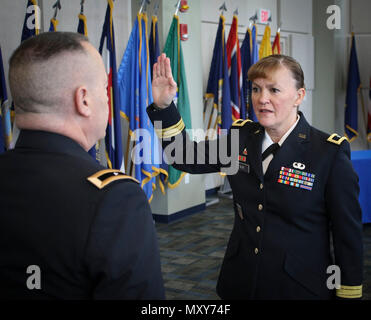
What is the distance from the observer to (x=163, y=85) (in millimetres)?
1690

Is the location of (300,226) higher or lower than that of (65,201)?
lower

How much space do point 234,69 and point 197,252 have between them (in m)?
2.74

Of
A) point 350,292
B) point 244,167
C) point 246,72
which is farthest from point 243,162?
point 246,72

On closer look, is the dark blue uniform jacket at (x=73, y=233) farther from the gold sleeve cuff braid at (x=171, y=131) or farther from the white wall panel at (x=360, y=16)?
the white wall panel at (x=360, y=16)

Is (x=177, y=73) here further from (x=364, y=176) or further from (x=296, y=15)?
(x=296, y=15)

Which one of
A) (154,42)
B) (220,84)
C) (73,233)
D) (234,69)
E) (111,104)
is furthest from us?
(234,69)

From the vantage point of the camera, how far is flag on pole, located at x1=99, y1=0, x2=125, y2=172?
13.2ft

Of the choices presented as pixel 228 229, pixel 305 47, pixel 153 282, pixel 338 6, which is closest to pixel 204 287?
pixel 228 229

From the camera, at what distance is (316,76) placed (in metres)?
8.43

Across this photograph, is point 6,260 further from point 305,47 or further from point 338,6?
point 338,6

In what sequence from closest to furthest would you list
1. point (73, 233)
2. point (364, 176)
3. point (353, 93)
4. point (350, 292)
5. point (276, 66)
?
point (73, 233) → point (350, 292) → point (276, 66) → point (364, 176) → point (353, 93)

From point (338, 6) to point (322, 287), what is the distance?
7928 millimetres

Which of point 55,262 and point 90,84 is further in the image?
point 90,84
